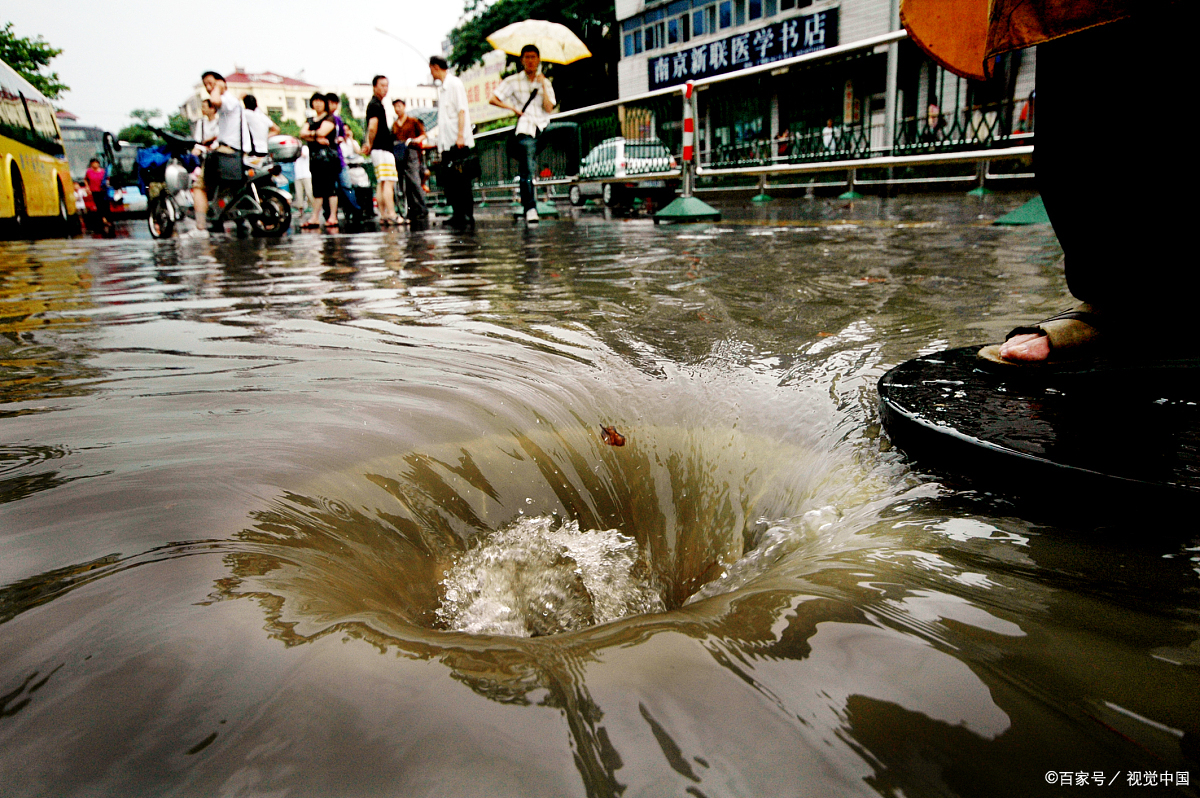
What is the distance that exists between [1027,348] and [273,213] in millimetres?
9805

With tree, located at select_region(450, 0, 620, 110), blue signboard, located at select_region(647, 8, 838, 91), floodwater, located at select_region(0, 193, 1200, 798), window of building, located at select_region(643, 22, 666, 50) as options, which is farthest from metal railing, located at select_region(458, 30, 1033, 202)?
tree, located at select_region(450, 0, 620, 110)

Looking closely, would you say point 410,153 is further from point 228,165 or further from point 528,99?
point 528,99

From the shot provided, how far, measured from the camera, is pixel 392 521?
1.18m

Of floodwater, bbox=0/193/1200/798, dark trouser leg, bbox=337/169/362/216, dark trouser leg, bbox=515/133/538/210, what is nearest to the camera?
floodwater, bbox=0/193/1200/798

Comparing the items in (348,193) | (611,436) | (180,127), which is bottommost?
(611,436)

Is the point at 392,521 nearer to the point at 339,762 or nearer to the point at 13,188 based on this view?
the point at 339,762

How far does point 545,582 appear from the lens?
1245 millimetres

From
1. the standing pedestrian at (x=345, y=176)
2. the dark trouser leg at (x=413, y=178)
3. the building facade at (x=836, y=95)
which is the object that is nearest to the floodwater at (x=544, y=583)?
the building facade at (x=836, y=95)

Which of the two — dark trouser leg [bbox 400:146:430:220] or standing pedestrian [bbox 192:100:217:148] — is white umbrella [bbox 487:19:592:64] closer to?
dark trouser leg [bbox 400:146:430:220]

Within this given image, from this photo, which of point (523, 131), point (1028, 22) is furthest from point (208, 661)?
point (523, 131)

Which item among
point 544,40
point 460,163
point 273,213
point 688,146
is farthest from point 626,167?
point 273,213

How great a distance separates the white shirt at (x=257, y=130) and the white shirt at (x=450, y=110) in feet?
7.21

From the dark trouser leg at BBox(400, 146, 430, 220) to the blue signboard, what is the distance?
47.9 feet

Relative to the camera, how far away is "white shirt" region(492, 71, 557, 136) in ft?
29.1
